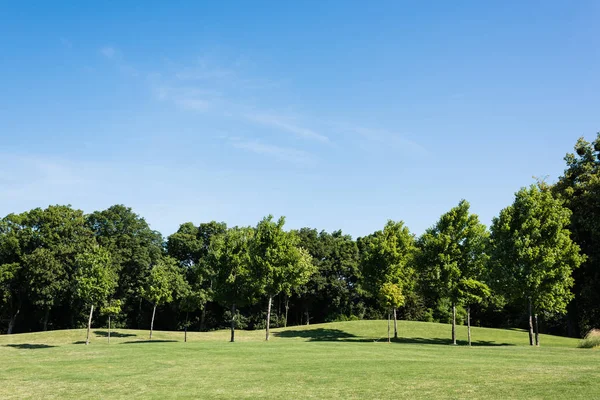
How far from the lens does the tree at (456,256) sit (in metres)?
41.7

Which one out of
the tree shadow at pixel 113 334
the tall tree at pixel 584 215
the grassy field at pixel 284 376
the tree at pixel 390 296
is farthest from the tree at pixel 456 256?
the tree shadow at pixel 113 334

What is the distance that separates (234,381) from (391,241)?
112ft

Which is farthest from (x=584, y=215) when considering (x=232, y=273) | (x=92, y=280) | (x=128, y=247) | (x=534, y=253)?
(x=128, y=247)

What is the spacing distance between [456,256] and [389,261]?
8.18 metres

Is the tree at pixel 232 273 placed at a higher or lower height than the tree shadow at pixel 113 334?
higher

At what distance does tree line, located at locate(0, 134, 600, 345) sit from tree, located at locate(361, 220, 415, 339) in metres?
0.13

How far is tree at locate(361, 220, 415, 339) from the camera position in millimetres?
48531

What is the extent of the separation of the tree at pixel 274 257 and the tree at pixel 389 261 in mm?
8646

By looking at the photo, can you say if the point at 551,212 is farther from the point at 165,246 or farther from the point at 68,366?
the point at 165,246

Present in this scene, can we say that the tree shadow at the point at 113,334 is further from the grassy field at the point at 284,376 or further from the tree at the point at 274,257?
the grassy field at the point at 284,376

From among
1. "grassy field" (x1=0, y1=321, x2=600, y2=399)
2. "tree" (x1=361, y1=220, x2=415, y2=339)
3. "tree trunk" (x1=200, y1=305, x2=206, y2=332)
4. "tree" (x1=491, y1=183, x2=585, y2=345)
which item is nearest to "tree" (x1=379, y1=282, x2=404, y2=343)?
"tree" (x1=361, y1=220, x2=415, y2=339)

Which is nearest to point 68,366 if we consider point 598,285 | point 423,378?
point 423,378

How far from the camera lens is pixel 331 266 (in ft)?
261

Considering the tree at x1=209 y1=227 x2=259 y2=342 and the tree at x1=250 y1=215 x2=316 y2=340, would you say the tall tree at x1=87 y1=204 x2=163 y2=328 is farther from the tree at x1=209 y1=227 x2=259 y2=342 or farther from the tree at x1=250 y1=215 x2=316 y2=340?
the tree at x1=250 y1=215 x2=316 y2=340
